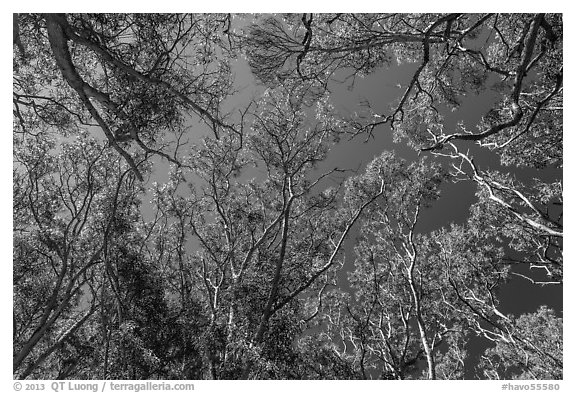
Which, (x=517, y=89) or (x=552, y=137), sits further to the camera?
(x=552, y=137)

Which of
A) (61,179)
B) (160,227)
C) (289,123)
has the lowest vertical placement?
(160,227)

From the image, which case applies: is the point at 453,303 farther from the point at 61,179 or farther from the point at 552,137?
the point at 61,179

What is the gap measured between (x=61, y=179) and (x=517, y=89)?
1110 centimetres

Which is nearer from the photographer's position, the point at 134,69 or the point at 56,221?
the point at 134,69

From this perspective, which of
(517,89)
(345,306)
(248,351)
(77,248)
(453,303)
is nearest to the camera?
(517,89)

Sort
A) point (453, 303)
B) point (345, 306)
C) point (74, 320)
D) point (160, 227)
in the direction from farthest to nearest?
1. point (345, 306)
2. point (453, 303)
3. point (160, 227)
4. point (74, 320)

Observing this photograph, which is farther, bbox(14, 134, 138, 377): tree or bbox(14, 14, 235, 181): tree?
bbox(14, 134, 138, 377): tree

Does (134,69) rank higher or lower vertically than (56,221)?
higher

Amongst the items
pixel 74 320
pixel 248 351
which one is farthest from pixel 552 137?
pixel 74 320

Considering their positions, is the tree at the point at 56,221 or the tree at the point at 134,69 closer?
the tree at the point at 134,69

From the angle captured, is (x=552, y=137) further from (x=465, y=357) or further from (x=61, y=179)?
(x=61, y=179)

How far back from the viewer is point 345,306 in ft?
44.6

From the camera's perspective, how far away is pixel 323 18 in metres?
6.95

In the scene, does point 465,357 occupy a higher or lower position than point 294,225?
lower
